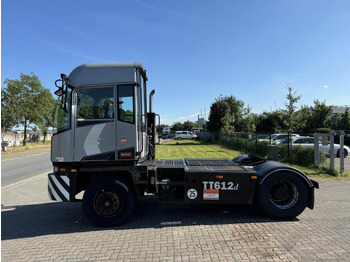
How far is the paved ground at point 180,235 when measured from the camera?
3.57 meters

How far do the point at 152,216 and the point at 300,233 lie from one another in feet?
9.49

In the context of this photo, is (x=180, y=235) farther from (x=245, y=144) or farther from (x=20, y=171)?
(x=245, y=144)

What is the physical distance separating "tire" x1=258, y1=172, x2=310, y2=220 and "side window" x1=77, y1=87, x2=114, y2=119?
11.3 feet

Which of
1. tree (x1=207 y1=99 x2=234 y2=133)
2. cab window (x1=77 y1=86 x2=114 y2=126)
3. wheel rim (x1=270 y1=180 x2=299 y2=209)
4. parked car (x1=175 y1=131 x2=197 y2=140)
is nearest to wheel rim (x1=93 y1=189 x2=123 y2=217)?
cab window (x1=77 y1=86 x2=114 y2=126)

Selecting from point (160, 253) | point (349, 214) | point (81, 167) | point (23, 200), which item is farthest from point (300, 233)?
point (23, 200)

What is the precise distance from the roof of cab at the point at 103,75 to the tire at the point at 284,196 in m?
3.47

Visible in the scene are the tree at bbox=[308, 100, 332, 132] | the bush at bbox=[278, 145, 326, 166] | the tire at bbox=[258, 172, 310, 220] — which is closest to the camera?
the tire at bbox=[258, 172, 310, 220]

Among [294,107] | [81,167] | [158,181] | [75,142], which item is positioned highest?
[294,107]

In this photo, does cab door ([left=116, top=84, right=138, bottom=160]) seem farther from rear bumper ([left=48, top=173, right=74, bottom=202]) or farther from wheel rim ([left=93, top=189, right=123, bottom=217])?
rear bumper ([left=48, top=173, right=74, bottom=202])

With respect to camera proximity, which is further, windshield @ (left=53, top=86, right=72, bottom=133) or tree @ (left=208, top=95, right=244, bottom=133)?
tree @ (left=208, top=95, right=244, bottom=133)

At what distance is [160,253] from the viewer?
3.62m

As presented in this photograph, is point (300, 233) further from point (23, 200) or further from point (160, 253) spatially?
point (23, 200)

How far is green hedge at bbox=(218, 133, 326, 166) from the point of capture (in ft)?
40.1

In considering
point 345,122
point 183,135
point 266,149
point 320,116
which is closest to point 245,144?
point 266,149
